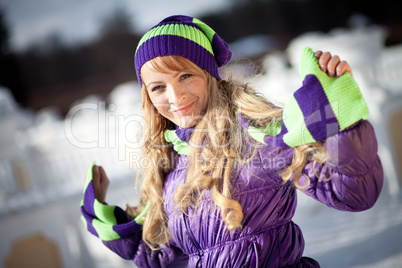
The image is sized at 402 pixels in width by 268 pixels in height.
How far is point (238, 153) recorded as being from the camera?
28.0 inches

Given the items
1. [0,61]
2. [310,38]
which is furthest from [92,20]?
[310,38]

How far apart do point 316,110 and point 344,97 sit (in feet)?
0.14

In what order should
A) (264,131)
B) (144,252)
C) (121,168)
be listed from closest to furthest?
(264,131)
(144,252)
(121,168)

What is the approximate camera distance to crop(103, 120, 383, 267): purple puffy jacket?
0.59 meters

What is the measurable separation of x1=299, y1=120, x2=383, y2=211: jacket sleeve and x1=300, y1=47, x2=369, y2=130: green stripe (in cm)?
2

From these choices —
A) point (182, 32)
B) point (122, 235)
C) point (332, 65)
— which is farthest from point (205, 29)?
point (122, 235)

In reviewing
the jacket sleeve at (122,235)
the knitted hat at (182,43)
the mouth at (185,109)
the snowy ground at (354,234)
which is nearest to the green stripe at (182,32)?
the knitted hat at (182,43)

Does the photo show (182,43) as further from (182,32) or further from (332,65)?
(332,65)

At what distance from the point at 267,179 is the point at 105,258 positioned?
6.38ft

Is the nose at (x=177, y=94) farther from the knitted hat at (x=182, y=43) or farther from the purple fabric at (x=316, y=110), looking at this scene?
the purple fabric at (x=316, y=110)

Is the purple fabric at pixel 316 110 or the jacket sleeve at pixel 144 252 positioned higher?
the purple fabric at pixel 316 110

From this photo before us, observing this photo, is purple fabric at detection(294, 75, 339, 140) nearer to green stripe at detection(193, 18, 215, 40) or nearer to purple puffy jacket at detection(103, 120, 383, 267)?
purple puffy jacket at detection(103, 120, 383, 267)

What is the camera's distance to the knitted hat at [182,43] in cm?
73

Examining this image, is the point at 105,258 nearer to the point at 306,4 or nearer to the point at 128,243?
the point at 128,243
